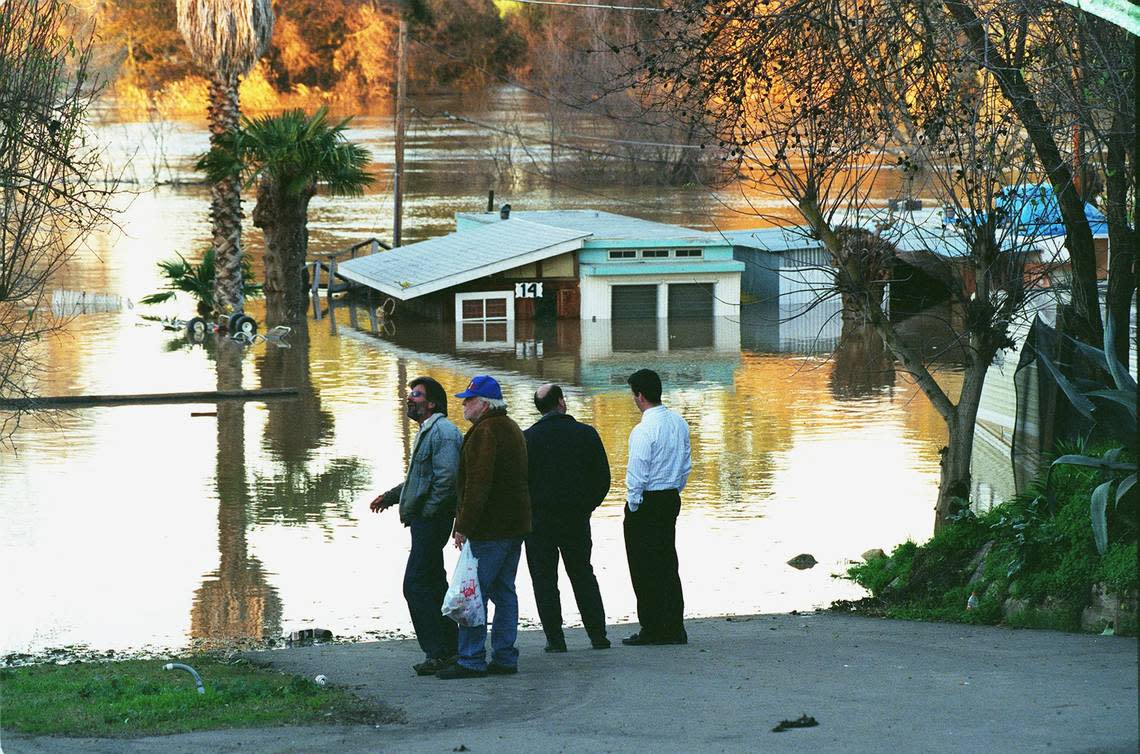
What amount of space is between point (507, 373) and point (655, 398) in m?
20.4

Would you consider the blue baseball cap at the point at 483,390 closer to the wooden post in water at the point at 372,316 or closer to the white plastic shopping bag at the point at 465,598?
the white plastic shopping bag at the point at 465,598

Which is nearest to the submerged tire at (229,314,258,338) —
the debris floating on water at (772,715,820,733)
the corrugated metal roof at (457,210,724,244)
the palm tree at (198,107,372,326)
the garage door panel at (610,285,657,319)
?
the palm tree at (198,107,372,326)

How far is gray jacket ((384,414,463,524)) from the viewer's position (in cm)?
945

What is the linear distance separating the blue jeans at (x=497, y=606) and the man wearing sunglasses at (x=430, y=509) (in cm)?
26

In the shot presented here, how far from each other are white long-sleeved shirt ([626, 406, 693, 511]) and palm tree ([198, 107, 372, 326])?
26732mm

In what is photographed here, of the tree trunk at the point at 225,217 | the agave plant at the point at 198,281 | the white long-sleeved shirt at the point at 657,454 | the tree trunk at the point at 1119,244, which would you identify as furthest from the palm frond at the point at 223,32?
the white long-sleeved shirt at the point at 657,454

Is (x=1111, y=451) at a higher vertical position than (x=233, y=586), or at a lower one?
higher

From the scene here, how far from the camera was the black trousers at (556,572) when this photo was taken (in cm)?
1027

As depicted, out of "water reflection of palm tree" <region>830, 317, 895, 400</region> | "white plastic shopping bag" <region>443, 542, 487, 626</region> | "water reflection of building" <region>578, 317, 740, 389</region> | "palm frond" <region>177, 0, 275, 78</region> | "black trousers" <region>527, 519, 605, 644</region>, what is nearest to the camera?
"white plastic shopping bag" <region>443, 542, 487, 626</region>

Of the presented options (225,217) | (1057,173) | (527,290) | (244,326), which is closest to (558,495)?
(1057,173)

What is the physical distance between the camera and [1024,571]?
1165 cm

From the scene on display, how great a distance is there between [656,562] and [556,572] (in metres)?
0.66

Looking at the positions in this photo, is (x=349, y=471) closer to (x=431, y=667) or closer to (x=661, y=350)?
(x=431, y=667)

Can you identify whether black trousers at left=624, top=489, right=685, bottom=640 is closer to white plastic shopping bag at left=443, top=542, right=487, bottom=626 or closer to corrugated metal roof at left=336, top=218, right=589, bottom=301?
white plastic shopping bag at left=443, top=542, right=487, bottom=626
